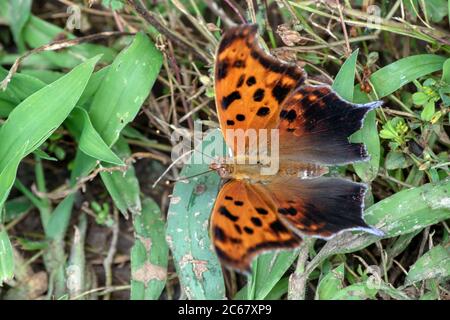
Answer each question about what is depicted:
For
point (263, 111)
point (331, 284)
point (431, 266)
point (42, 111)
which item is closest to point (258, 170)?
point (263, 111)

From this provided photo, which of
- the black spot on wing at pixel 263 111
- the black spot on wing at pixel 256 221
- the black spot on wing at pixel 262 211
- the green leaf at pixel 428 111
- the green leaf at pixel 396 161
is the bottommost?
the green leaf at pixel 396 161

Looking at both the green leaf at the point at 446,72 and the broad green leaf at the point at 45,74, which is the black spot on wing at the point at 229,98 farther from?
the broad green leaf at the point at 45,74

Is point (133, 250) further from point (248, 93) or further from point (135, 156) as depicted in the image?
point (248, 93)

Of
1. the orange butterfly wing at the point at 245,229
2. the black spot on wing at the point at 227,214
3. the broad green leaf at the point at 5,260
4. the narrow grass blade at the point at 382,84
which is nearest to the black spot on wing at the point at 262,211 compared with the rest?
the orange butterfly wing at the point at 245,229

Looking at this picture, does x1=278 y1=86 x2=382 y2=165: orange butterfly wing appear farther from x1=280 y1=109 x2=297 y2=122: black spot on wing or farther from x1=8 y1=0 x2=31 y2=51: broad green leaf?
x1=8 y1=0 x2=31 y2=51: broad green leaf

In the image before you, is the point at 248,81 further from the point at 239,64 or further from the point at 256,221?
the point at 256,221

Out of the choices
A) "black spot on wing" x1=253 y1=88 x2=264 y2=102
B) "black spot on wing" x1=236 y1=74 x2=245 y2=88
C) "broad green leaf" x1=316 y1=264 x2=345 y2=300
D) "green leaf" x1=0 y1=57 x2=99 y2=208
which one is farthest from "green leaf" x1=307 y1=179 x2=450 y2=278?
"green leaf" x1=0 y1=57 x2=99 y2=208

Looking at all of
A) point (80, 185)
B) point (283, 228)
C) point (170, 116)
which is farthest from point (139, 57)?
point (283, 228)

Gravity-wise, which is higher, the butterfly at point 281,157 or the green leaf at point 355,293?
the butterfly at point 281,157
